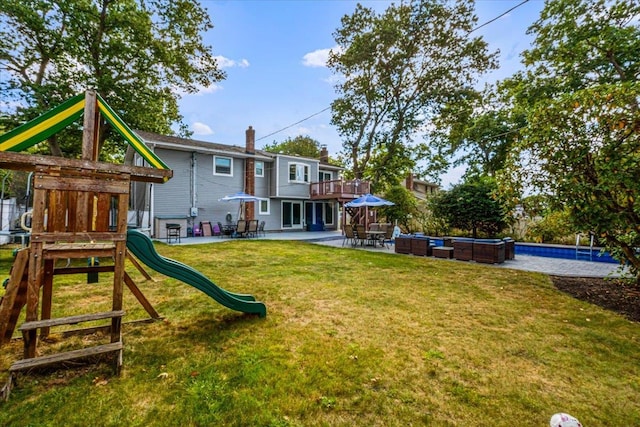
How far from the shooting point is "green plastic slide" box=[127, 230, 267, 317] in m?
3.04

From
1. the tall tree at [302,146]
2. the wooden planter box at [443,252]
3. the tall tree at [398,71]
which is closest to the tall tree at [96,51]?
the tall tree at [398,71]

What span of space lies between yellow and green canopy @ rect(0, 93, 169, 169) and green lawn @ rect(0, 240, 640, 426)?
6.85 ft

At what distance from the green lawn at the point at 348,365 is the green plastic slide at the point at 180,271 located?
25cm

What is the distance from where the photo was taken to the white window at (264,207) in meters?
19.1

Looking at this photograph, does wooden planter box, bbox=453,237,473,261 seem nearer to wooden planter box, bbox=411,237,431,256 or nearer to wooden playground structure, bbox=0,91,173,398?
wooden planter box, bbox=411,237,431,256

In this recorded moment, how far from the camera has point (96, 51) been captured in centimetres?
1199

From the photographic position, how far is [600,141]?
470 centimetres

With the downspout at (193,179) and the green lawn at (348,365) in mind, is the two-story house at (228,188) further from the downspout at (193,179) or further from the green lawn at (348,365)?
the green lawn at (348,365)

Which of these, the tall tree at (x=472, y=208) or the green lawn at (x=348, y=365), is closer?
the green lawn at (x=348, y=365)

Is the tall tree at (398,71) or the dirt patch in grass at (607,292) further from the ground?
the tall tree at (398,71)

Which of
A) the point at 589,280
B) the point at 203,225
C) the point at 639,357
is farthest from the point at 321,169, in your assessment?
the point at 639,357

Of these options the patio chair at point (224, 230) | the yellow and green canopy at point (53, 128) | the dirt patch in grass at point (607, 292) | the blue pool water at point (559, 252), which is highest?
the yellow and green canopy at point (53, 128)

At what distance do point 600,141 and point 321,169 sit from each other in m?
19.2

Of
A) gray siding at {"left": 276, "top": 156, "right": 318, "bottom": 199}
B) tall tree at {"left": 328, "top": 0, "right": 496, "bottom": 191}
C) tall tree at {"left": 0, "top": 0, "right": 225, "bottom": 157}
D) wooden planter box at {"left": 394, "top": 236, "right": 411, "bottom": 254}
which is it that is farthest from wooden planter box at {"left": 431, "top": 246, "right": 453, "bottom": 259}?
tall tree at {"left": 0, "top": 0, "right": 225, "bottom": 157}
